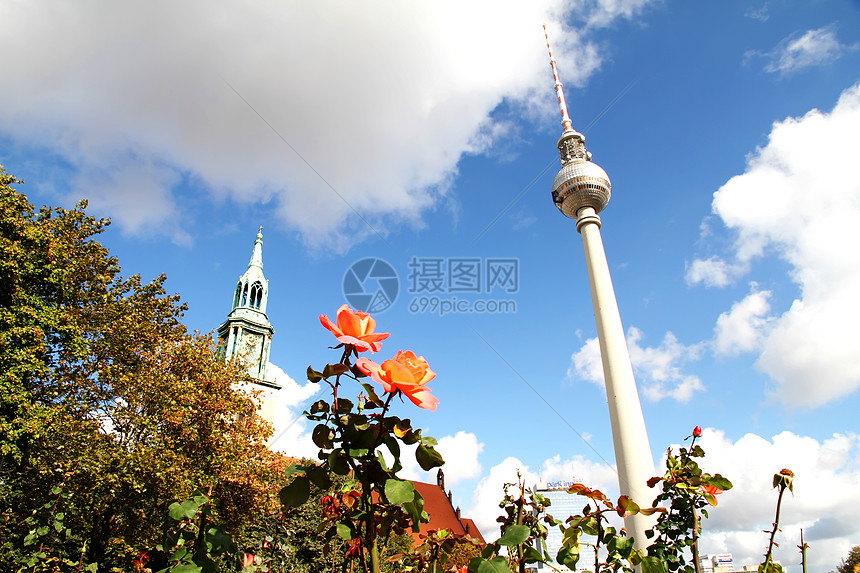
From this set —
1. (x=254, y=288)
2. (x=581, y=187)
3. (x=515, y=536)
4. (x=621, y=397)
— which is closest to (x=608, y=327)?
(x=621, y=397)

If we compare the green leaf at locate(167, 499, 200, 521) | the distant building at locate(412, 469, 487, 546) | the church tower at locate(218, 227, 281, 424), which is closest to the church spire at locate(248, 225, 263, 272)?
the church tower at locate(218, 227, 281, 424)

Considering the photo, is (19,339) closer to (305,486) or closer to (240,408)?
(240,408)

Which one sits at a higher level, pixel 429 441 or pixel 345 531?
pixel 429 441

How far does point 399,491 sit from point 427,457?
5.1 inches

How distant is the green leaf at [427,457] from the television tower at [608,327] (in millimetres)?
24437

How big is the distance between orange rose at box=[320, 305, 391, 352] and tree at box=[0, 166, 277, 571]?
15.0m

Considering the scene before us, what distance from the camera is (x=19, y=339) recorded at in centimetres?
1420

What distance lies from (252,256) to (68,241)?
1519 inches

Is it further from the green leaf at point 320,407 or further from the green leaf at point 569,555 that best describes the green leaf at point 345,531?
the green leaf at point 569,555

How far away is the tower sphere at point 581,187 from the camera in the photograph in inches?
1614

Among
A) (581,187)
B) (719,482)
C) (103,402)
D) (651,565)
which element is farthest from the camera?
(581,187)

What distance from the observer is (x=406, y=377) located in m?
1.30

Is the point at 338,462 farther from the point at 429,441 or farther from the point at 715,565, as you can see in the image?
the point at 715,565

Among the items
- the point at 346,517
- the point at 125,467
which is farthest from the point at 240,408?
the point at 346,517
